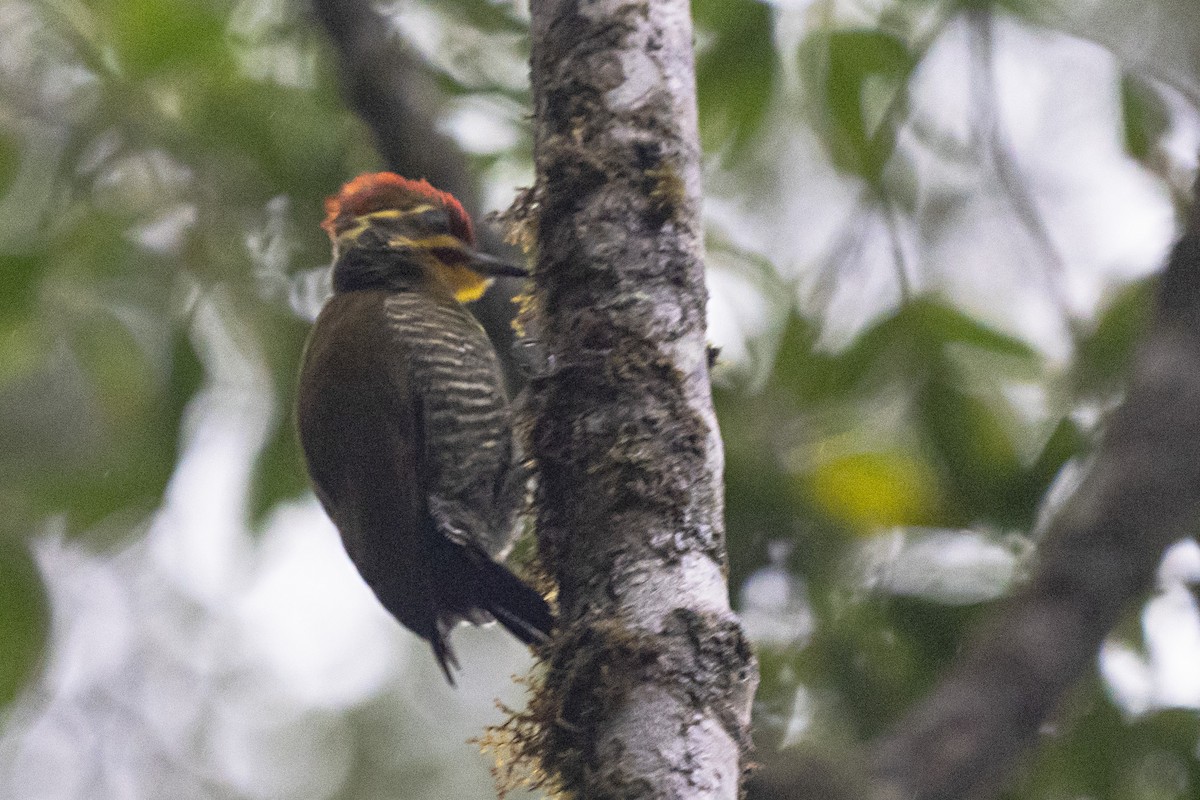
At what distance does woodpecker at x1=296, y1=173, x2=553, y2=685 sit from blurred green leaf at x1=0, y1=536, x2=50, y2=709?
601 mm

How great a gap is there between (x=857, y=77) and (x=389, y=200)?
1.14 meters

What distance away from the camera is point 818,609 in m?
3.08

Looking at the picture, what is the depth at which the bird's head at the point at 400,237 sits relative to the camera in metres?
3.18

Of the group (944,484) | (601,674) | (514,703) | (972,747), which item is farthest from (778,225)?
(601,674)

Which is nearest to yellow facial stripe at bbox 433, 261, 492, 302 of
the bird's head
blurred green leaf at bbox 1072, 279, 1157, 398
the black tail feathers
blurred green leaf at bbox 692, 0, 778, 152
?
the bird's head

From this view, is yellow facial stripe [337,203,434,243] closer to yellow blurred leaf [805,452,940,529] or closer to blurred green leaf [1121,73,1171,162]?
yellow blurred leaf [805,452,940,529]

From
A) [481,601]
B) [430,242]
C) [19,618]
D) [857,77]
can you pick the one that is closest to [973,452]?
[857,77]

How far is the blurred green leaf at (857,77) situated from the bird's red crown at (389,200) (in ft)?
3.00

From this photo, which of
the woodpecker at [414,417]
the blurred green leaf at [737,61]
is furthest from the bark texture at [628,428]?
the blurred green leaf at [737,61]

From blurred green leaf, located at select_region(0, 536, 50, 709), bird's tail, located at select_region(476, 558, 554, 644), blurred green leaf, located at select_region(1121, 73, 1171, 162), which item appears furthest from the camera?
blurred green leaf, located at select_region(1121, 73, 1171, 162)

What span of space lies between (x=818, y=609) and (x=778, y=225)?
5.71 feet

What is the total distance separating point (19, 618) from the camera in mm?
2662

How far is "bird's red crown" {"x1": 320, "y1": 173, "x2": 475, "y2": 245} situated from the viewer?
3184 millimetres

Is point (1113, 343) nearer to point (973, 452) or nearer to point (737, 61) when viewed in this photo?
point (973, 452)
